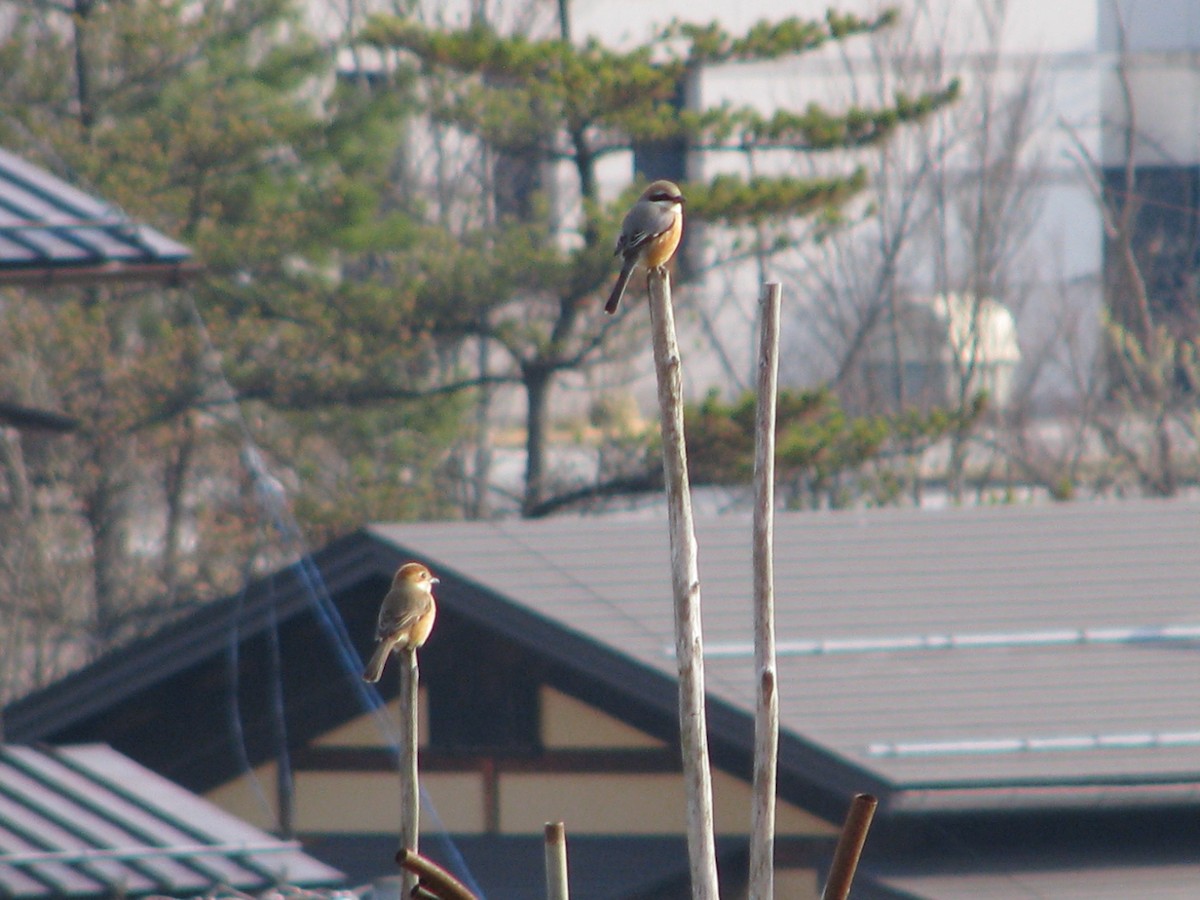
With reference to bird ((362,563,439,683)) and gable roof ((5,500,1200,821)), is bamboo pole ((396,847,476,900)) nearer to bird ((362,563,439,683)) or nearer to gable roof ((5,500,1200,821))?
bird ((362,563,439,683))

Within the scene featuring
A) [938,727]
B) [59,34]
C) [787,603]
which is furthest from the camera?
[59,34]

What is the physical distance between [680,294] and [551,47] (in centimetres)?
618

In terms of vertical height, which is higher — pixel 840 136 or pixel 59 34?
pixel 59 34

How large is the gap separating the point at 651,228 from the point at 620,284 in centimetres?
14

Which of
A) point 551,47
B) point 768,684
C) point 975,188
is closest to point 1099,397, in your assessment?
point 975,188

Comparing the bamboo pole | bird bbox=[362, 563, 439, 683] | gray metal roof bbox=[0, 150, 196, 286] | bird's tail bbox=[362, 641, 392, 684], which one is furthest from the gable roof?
the bamboo pole

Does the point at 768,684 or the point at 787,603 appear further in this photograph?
the point at 787,603

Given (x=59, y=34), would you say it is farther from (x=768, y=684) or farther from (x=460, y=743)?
(x=768, y=684)

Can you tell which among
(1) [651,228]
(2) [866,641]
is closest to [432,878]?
(1) [651,228]

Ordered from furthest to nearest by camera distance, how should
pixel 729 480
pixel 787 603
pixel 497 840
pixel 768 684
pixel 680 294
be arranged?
pixel 680 294, pixel 729 480, pixel 787 603, pixel 497 840, pixel 768 684

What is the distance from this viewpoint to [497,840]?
912 cm

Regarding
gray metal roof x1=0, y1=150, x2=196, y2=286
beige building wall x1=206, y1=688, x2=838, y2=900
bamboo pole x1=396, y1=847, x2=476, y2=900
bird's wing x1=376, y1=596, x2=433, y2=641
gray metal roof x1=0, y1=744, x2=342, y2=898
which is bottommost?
beige building wall x1=206, y1=688, x2=838, y2=900

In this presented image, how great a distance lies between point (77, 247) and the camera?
255 inches

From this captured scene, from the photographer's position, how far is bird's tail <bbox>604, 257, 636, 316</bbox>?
2271 millimetres
